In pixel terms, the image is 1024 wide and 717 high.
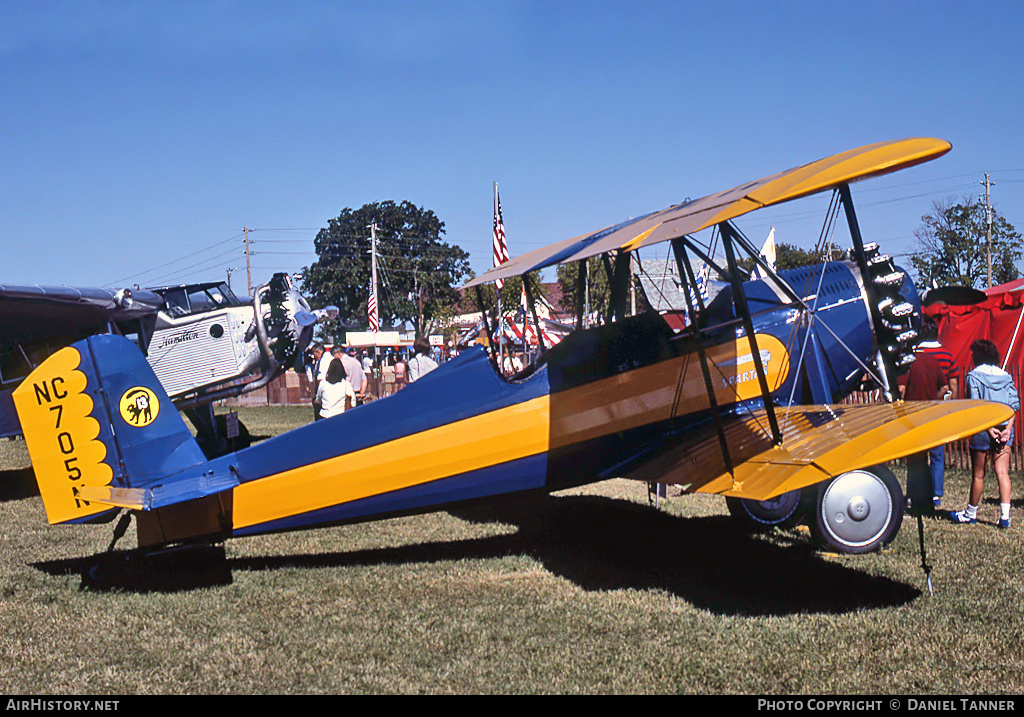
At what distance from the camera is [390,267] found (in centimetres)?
6012

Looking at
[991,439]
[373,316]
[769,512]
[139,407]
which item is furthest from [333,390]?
[373,316]

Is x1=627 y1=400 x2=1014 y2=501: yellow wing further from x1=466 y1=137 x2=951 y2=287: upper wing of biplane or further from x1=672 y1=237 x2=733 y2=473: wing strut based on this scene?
x1=466 y1=137 x2=951 y2=287: upper wing of biplane

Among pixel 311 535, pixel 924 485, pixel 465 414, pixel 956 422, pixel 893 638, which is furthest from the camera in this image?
pixel 311 535

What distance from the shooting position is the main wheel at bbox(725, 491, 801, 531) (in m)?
6.44

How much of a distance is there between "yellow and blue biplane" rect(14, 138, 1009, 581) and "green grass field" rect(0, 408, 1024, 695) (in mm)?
512

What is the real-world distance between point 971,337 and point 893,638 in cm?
827

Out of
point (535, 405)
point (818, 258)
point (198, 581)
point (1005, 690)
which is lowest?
point (1005, 690)

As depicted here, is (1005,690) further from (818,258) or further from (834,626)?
(818,258)

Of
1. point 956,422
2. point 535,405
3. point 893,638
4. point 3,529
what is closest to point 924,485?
point 956,422

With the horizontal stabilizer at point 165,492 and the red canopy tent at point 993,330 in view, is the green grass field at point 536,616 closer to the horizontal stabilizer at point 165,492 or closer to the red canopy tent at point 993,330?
the horizontal stabilizer at point 165,492

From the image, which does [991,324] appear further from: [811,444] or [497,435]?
[497,435]

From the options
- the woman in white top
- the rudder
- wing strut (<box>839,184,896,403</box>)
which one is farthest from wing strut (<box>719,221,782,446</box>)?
the woman in white top
